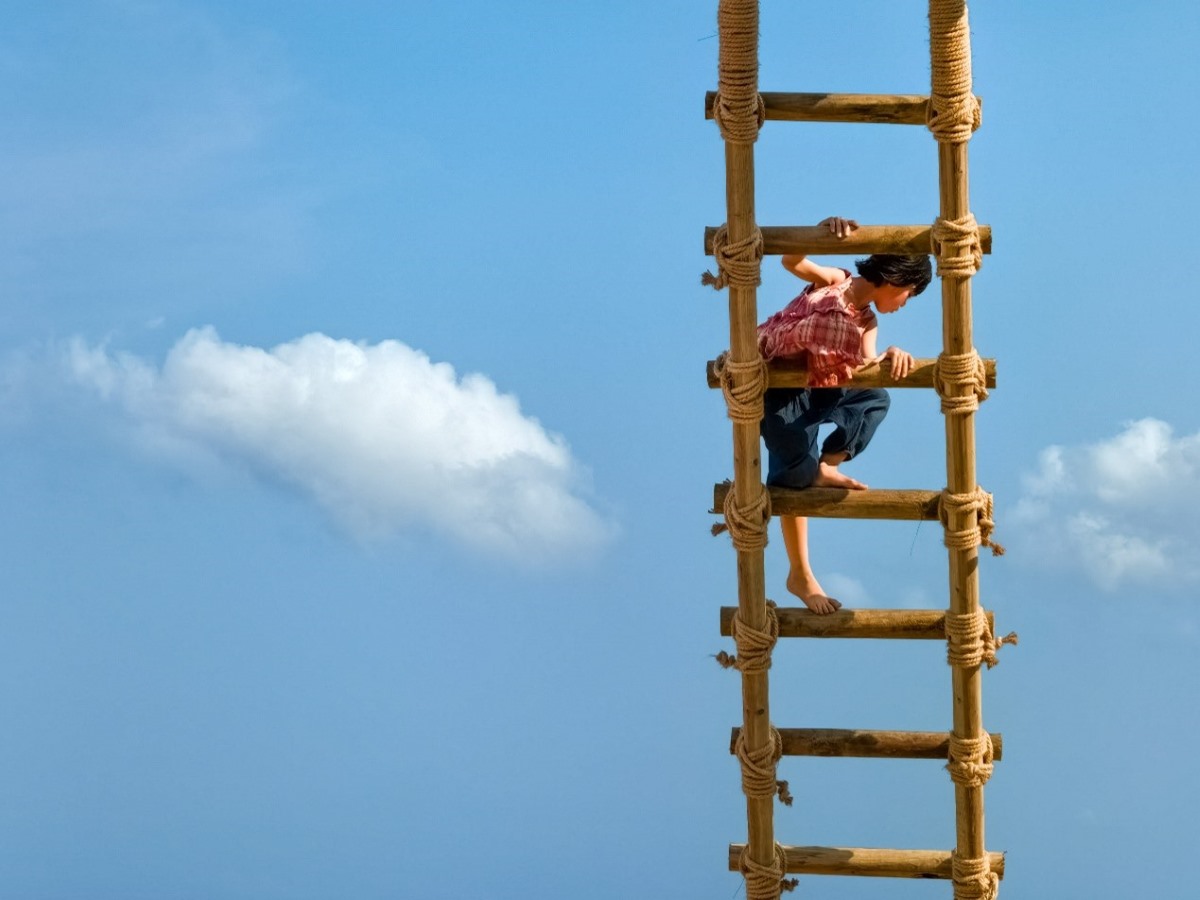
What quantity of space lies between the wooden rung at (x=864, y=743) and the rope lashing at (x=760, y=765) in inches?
1.5

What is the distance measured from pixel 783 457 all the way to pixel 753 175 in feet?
2.96

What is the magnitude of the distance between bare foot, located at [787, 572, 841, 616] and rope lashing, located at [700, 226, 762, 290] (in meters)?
Result: 0.99

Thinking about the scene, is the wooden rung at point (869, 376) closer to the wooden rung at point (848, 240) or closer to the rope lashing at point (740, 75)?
the wooden rung at point (848, 240)

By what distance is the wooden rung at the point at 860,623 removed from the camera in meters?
7.11

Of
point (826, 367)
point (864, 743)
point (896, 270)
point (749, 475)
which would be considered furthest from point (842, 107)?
point (864, 743)

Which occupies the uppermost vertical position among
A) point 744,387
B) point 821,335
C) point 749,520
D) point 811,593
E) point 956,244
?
point 956,244

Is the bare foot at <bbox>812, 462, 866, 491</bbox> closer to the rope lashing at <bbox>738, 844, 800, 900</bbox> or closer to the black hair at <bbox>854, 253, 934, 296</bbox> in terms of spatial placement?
the black hair at <bbox>854, 253, 934, 296</bbox>

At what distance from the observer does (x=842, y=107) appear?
6.81 m

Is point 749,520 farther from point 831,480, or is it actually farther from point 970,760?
point 970,760

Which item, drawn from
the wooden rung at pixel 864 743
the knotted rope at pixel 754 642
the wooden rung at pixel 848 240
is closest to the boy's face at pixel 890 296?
the wooden rung at pixel 848 240

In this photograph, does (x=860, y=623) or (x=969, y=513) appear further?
(x=860, y=623)

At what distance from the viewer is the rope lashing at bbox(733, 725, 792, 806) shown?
712 centimetres

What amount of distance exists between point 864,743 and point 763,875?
0.52 meters

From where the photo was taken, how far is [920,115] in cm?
682
